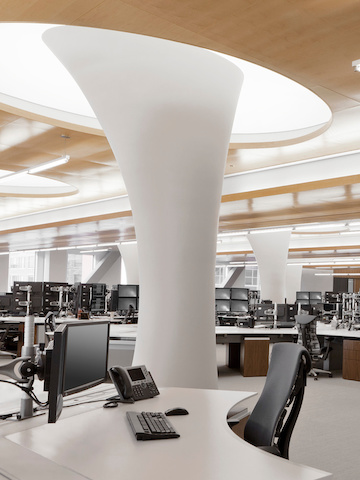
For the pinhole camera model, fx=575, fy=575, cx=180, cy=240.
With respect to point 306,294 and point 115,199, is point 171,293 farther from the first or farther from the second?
point 306,294

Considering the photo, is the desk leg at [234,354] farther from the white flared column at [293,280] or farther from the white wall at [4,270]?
the white wall at [4,270]

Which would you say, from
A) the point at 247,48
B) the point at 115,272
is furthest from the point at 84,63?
the point at 115,272

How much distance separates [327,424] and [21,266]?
91.7ft

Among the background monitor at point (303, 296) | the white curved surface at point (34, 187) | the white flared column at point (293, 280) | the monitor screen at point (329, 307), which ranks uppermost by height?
the white curved surface at point (34, 187)

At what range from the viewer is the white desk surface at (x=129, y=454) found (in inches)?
96.8

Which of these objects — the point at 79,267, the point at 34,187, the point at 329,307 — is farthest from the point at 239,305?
the point at 79,267

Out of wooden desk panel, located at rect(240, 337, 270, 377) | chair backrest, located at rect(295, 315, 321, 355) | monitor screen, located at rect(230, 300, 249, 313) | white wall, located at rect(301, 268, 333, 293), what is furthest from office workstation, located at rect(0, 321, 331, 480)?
white wall, located at rect(301, 268, 333, 293)

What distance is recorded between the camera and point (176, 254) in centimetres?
665

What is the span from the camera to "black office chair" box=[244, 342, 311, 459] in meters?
3.67

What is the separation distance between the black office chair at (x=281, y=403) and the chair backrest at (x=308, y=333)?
24.8 feet

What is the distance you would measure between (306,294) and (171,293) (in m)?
16.1

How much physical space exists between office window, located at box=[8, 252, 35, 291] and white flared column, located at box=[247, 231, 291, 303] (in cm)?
1668

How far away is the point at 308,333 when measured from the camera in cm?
1154

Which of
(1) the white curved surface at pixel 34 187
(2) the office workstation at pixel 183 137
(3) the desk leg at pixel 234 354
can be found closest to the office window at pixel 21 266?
(2) the office workstation at pixel 183 137
